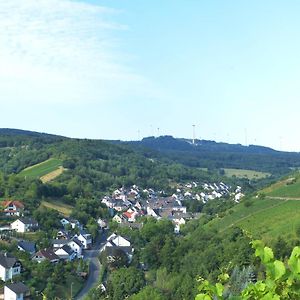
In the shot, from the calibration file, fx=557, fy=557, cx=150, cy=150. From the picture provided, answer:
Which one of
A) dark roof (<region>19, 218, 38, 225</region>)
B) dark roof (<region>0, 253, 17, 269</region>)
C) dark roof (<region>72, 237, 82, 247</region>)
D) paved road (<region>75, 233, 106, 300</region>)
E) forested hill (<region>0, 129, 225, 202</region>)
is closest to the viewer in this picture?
paved road (<region>75, 233, 106, 300</region>)

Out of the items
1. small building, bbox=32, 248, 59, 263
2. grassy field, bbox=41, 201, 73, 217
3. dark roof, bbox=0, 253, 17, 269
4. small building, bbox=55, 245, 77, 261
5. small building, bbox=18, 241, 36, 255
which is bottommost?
small building, bbox=55, 245, 77, 261

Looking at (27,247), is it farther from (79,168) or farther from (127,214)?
(79,168)

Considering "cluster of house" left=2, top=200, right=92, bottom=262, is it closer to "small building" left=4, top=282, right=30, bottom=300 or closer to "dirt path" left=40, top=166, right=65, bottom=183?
"small building" left=4, top=282, right=30, bottom=300

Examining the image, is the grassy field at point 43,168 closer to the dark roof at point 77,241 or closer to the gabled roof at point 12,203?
the gabled roof at point 12,203

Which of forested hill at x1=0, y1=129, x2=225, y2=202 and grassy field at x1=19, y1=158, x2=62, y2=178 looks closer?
forested hill at x1=0, y1=129, x2=225, y2=202

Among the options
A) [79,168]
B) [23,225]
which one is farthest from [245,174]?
[23,225]

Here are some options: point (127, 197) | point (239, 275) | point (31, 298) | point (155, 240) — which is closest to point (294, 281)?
point (239, 275)

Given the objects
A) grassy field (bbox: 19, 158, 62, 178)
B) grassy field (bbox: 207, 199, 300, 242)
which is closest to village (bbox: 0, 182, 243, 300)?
grassy field (bbox: 207, 199, 300, 242)
